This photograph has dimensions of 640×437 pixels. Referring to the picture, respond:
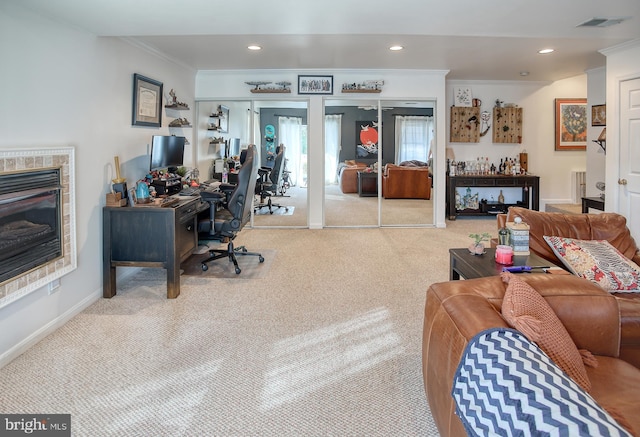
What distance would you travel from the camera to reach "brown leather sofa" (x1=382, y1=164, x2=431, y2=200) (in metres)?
6.98

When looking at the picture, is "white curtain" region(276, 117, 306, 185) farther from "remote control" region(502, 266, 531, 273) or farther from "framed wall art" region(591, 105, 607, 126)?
"remote control" region(502, 266, 531, 273)

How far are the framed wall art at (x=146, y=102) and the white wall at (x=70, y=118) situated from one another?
8 centimetres

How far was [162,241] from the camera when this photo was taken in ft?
11.1

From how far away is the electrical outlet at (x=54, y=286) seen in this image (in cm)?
283

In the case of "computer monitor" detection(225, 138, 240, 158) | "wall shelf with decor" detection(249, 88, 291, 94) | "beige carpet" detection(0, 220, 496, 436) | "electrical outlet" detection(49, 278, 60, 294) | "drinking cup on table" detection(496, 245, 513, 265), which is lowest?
"beige carpet" detection(0, 220, 496, 436)

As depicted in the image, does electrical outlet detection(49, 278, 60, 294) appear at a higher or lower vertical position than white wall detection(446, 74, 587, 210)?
lower

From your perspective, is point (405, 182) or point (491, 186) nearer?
point (491, 186)

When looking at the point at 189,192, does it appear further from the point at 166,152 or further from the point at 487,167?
the point at 487,167

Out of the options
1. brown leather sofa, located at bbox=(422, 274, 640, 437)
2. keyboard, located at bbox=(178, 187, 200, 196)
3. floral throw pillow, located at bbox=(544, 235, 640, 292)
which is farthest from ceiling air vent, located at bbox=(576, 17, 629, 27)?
keyboard, located at bbox=(178, 187, 200, 196)

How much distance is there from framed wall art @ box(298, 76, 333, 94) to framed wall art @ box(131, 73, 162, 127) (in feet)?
7.13

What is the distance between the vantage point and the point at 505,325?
126 cm

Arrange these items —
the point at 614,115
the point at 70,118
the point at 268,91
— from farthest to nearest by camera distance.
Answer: the point at 268,91, the point at 614,115, the point at 70,118

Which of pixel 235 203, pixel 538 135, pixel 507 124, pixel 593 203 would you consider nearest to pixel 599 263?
pixel 235 203

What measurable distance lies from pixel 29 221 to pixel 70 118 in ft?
2.91
